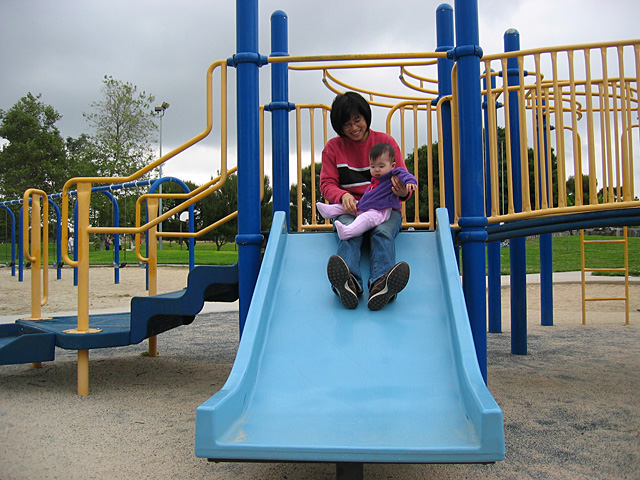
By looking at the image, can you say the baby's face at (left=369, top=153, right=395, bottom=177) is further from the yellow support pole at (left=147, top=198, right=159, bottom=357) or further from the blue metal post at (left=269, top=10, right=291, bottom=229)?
the yellow support pole at (left=147, top=198, right=159, bottom=357)

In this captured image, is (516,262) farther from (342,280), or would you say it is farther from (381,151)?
(342,280)

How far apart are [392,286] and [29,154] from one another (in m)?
33.7

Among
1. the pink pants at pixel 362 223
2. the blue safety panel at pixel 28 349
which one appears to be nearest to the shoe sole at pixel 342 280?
the pink pants at pixel 362 223

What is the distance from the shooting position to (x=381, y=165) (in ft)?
10.2

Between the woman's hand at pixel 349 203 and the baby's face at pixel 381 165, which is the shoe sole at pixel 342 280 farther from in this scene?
the baby's face at pixel 381 165

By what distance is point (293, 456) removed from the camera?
1787mm

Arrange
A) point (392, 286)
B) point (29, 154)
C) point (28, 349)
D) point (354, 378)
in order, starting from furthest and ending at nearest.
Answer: point (29, 154), point (28, 349), point (392, 286), point (354, 378)

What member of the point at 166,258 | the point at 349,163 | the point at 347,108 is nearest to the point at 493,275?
the point at 349,163

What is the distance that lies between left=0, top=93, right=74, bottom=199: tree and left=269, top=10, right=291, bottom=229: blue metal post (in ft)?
98.1

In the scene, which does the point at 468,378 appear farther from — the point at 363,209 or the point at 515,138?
the point at 515,138

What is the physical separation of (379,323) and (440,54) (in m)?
1.69

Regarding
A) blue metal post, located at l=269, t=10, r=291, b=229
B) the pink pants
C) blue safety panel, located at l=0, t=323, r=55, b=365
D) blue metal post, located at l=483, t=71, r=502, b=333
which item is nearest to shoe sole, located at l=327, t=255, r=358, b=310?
the pink pants

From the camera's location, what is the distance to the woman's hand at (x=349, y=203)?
3.14 meters

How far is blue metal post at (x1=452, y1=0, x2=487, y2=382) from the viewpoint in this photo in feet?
9.36
